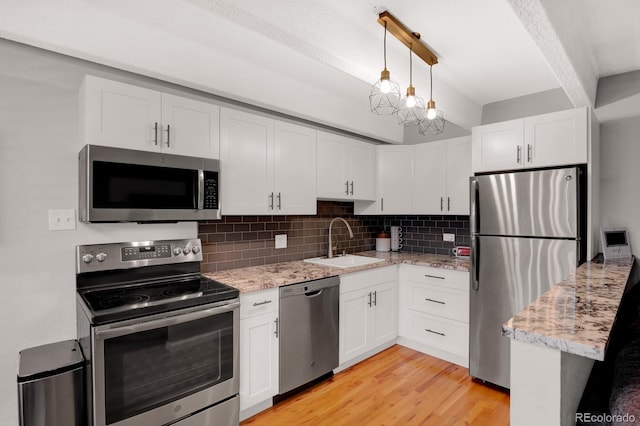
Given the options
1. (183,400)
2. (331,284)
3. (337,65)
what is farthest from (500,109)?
(183,400)

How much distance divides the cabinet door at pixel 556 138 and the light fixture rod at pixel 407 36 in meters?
0.98

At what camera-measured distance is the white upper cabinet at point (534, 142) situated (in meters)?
2.42

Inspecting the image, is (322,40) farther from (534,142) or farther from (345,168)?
(534,142)

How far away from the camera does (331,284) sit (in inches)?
107

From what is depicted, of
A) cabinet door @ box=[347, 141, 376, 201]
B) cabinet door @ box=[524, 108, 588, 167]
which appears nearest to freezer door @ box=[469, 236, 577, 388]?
cabinet door @ box=[524, 108, 588, 167]

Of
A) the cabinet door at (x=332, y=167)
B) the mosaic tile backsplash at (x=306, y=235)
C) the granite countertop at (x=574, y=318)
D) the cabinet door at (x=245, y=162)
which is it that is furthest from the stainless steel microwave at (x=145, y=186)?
the granite countertop at (x=574, y=318)

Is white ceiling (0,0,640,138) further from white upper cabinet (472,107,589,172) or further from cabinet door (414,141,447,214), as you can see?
cabinet door (414,141,447,214)

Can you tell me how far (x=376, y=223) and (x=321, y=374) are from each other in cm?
205

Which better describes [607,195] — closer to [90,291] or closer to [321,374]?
[321,374]

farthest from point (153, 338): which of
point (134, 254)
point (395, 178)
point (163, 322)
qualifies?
point (395, 178)

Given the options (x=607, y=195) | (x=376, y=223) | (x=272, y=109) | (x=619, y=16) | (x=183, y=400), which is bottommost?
(x=183, y=400)

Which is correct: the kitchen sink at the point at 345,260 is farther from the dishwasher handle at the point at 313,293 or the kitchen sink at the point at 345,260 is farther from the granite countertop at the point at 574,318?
the granite countertop at the point at 574,318

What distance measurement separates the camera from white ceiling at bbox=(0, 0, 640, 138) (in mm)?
1624

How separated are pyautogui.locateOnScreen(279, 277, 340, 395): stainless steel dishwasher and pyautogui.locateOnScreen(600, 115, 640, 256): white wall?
2.39 metres
